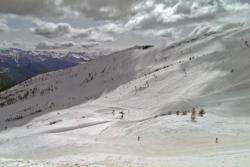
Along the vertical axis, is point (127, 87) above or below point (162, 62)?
below

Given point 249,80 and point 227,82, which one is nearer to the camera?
point 249,80

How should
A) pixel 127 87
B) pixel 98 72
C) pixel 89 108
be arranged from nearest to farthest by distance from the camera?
pixel 89 108 → pixel 127 87 → pixel 98 72

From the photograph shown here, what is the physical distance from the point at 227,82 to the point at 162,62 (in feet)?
82.0

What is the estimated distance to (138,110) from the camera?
2831 cm

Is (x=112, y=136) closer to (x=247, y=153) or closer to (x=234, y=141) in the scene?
(x=234, y=141)

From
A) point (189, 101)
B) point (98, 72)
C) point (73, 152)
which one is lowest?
point (73, 152)

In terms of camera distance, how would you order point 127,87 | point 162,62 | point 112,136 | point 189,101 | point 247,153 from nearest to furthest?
point 247,153, point 112,136, point 189,101, point 127,87, point 162,62

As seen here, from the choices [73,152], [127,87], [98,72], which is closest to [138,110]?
[127,87]

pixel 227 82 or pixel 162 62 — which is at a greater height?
pixel 162 62

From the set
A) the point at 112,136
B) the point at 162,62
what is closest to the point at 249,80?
the point at 112,136

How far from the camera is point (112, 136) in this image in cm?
1894

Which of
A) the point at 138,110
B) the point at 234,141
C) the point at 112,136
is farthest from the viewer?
the point at 138,110

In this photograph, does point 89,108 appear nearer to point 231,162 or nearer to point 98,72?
point 231,162

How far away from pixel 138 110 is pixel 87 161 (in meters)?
15.6
